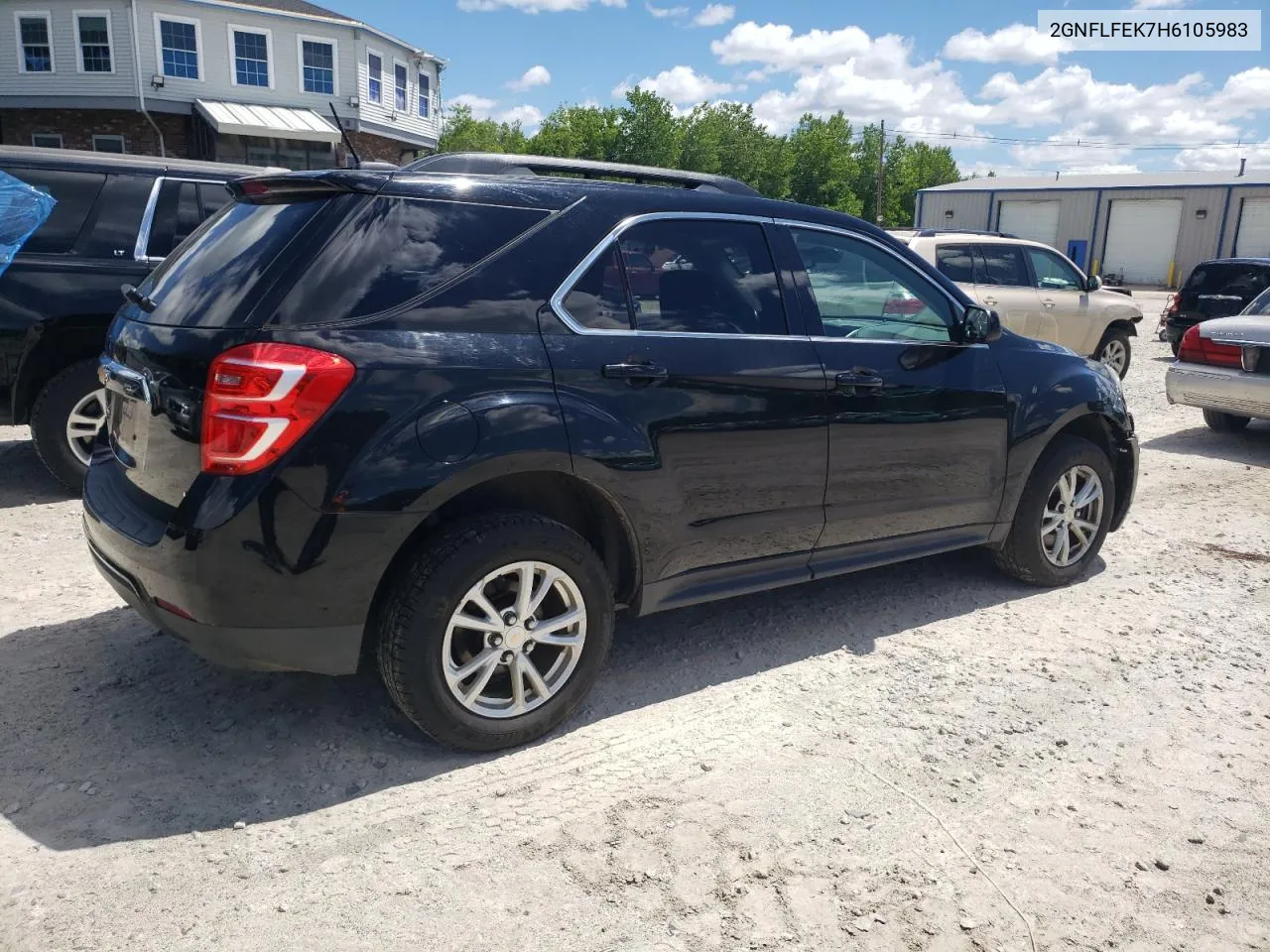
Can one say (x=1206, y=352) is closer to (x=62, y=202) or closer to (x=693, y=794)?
(x=693, y=794)

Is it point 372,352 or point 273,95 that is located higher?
point 273,95

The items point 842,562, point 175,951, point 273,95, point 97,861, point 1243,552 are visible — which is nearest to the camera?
point 175,951

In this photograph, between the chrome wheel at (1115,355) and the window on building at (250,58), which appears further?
the window on building at (250,58)

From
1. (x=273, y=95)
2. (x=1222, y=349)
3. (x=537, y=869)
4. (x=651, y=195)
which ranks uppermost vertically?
(x=273, y=95)

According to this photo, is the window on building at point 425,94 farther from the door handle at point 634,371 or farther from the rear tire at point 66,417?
the door handle at point 634,371

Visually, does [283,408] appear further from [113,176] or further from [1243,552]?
[1243,552]

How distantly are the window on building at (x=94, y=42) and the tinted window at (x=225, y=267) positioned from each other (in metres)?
29.8

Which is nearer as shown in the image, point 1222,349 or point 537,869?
point 537,869

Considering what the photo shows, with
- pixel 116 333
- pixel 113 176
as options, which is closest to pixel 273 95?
pixel 113 176

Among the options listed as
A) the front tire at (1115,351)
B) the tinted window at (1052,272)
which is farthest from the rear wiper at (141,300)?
the front tire at (1115,351)

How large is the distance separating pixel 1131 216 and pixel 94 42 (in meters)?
39.6

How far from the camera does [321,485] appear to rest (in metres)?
2.86

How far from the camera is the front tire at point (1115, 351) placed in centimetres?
1245

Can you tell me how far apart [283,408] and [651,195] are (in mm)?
1613
